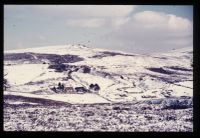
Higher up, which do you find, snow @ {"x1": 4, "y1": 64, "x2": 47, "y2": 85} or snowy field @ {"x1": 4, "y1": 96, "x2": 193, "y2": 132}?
snow @ {"x1": 4, "y1": 64, "x2": 47, "y2": 85}

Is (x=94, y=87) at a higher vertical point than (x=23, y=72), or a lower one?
lower

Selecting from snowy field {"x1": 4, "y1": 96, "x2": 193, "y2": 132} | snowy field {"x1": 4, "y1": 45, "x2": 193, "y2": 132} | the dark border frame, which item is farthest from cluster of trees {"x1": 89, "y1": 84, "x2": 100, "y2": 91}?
the dark border frame

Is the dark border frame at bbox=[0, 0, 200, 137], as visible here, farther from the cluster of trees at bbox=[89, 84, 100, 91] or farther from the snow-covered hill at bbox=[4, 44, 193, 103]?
the cluster of trees at bbox=[89, 84, 100, 91]

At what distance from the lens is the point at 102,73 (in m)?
4.02

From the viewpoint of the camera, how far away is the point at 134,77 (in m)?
4.00

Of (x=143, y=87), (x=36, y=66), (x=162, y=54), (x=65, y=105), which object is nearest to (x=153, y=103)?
(x=143, y=87)

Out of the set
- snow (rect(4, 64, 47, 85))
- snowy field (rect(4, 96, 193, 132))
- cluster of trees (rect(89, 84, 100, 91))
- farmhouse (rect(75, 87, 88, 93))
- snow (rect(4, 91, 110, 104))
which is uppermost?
snow (rect(4, 64, 47, 85))

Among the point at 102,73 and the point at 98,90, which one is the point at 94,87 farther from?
the point at 102,73

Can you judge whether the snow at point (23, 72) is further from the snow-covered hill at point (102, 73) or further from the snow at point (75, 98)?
the snow at point (75, 98)

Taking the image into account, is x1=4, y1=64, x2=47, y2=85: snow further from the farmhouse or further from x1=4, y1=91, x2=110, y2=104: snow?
the farmhouse

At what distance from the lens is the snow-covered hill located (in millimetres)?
3979
